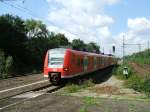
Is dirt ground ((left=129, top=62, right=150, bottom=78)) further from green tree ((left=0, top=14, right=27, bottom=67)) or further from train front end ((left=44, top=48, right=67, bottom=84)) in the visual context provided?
green tree ((left=0, top=14, right=27, bottom=67))

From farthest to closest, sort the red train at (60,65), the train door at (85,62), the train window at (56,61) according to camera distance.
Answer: the train door at (85,62)
the train window at (56,61)
the red train at (60,65)

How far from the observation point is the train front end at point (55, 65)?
1106 inches

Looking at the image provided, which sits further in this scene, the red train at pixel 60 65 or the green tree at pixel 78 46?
the green tree at pixel 78 46

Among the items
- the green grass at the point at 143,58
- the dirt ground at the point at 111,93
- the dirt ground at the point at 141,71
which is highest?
the green grass at the point at 143,58

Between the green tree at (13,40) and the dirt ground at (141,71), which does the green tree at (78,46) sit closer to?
the dirt ground at (141,71)

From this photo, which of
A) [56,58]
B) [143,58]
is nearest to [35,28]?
[143,58]

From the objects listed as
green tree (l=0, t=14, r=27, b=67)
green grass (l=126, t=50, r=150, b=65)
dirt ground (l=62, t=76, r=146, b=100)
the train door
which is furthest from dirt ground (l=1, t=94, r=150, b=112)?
green grass (l=126, t=50, r=150, b=65)

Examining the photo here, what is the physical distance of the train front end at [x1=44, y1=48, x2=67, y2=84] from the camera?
28094 millimetres

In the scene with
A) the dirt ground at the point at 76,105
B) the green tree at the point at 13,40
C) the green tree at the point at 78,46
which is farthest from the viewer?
the green tree at the point at 13,40

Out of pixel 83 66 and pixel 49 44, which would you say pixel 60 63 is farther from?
pixel 49 44

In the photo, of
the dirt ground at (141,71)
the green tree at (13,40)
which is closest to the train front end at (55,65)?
the dirt ground at (141,71)

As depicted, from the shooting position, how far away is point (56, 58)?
28672 mm

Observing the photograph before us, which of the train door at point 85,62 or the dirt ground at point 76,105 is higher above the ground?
the train door at point 85,62

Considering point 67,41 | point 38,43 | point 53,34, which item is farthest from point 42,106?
point 67,41
